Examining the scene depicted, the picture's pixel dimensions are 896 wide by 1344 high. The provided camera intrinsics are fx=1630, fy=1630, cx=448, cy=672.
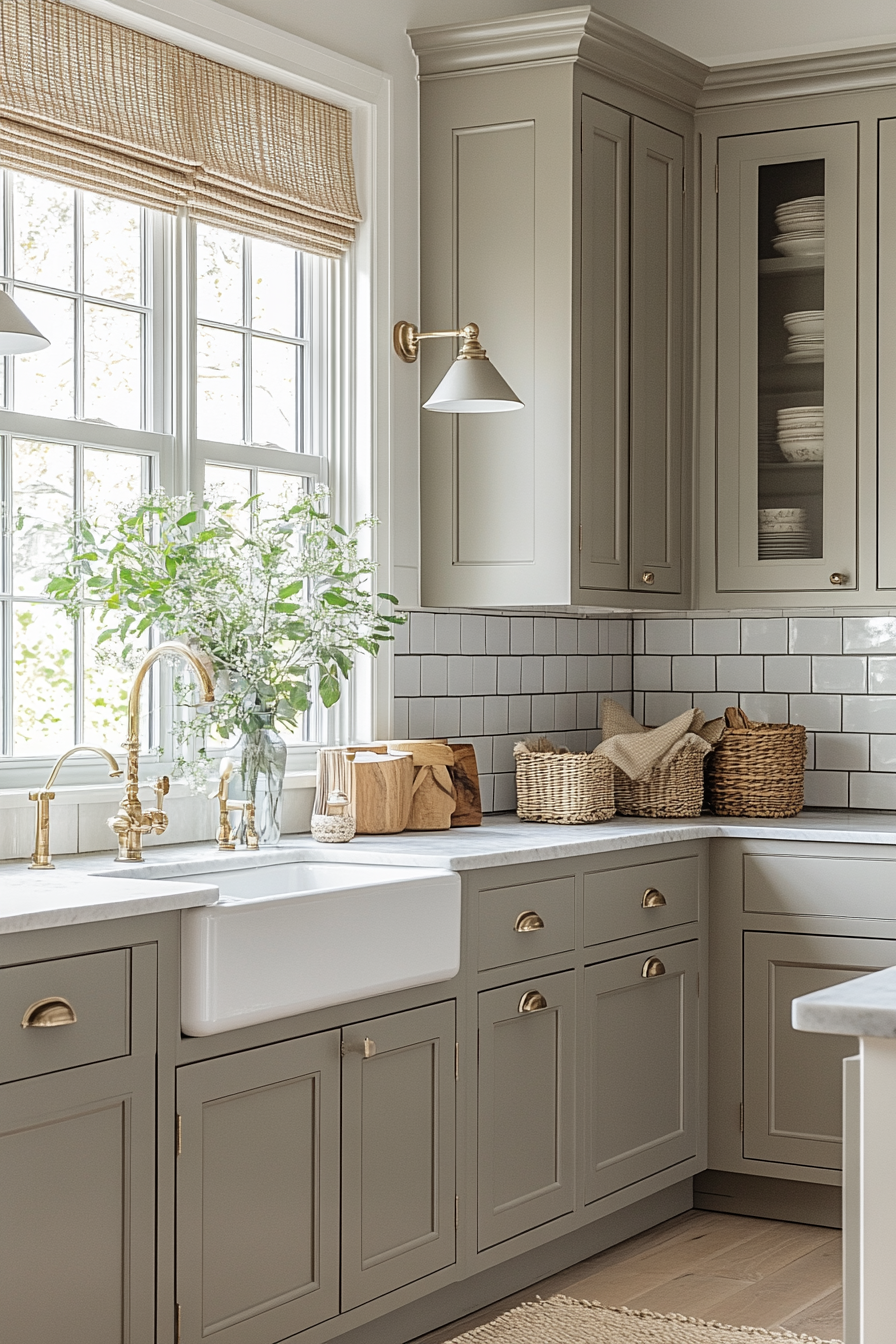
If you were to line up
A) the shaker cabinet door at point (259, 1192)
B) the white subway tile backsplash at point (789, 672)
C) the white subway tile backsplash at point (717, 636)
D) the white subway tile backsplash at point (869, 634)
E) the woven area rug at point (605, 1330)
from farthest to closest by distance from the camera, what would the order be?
the white subway tile backsplash at point (717, 636) → the white subway tile backsplash at point (789, 672) → the white subway tile backsplash at point (869, 634) → the woven area rug at point (605, 1330) → the shaker cabinet door at point (259, 1192)

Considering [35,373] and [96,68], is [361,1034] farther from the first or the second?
[96,68]

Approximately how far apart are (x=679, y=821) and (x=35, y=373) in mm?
1896

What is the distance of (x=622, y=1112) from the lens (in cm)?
363

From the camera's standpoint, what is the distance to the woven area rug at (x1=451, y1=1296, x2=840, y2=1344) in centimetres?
310

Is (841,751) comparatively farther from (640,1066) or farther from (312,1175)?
(312,1175)


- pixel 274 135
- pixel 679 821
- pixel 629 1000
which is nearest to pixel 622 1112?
pixel 629 1000

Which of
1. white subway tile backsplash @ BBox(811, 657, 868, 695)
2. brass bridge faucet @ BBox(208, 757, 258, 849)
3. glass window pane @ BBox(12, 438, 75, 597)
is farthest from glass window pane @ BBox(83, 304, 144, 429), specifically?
white subway tile backsplash @ BBox(811, 657, 868, 695)

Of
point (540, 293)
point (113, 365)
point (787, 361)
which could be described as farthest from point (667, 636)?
point (113, 365)

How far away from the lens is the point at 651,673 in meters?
4.88

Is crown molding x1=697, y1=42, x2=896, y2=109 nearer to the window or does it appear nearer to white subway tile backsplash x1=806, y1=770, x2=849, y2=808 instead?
the window

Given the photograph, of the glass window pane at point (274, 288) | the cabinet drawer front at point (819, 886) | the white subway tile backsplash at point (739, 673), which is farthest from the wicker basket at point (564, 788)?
the glass window pane at point (274, 288)

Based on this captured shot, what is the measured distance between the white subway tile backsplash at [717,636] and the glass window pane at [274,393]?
4.95ft

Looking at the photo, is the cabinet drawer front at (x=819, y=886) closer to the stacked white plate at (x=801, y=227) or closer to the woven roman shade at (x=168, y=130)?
the stacked white plate at (x=801, y=227)

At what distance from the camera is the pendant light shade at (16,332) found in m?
2.57
